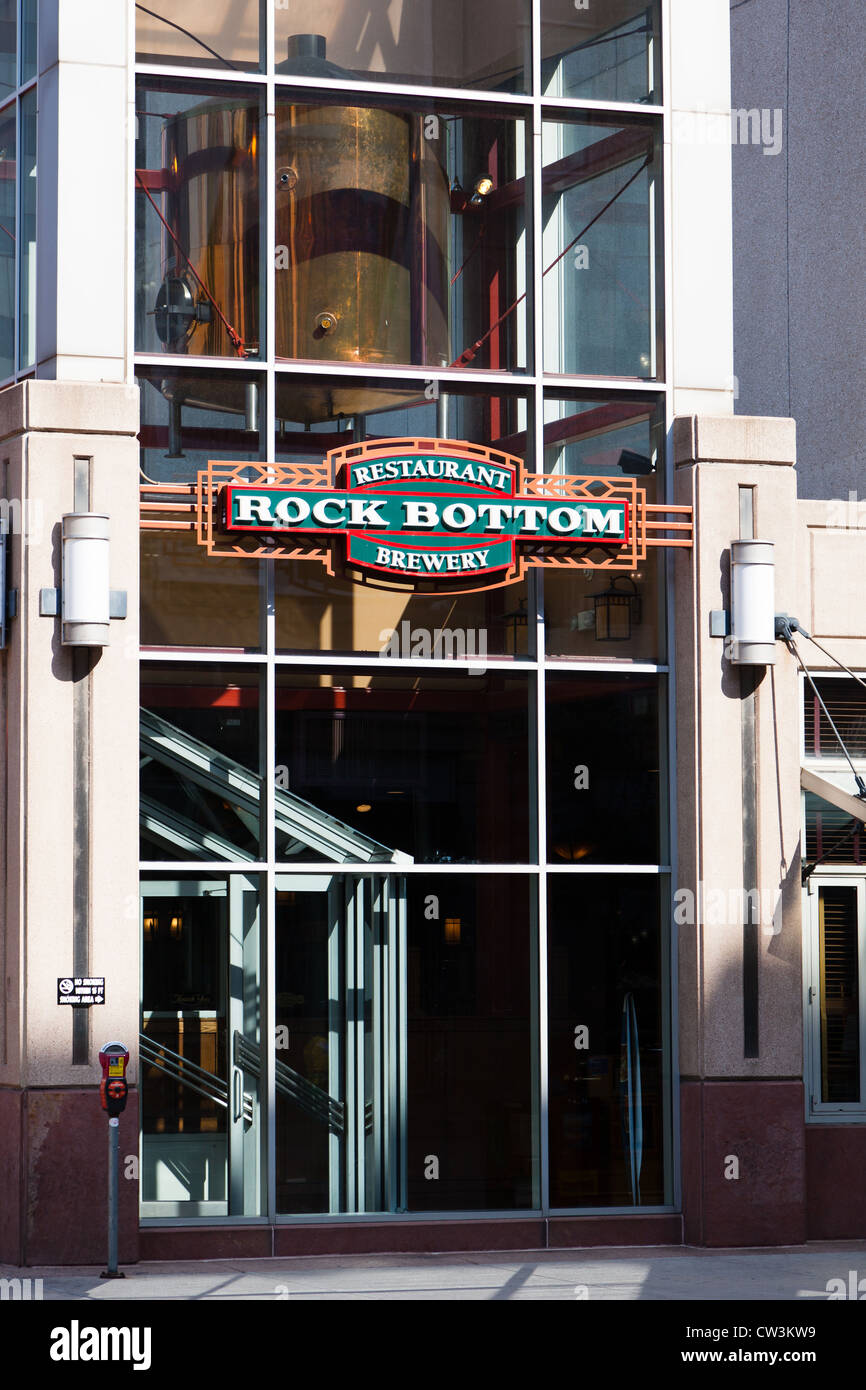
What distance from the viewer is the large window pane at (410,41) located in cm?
1567

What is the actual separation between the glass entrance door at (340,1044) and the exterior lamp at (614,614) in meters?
2.71

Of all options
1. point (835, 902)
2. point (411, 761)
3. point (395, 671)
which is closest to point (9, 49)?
point (395, 671)

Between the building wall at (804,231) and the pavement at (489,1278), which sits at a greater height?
the building wall at (804,231)

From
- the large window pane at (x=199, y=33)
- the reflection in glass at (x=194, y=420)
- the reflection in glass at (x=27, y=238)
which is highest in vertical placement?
the large window pane at (x=199, y=33)

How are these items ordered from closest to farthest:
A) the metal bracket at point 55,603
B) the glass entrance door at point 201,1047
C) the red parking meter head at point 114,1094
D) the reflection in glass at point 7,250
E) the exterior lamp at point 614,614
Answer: the red parking meter head at point 114,1094 < the metal bracket at point 55,603 < the glass entrance door at point 201,1047 < the reflection in glass at point 7,250 < the exterior lamp at point 614,614

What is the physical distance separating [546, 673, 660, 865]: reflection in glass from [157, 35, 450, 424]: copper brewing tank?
2.87m

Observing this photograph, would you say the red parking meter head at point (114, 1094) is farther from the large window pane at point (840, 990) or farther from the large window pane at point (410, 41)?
the large window pane at point (410, 41)

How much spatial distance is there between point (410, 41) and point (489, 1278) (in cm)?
964

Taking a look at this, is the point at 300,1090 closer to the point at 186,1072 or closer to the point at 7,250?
the point at 186,1072

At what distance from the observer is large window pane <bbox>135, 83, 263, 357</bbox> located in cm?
1531

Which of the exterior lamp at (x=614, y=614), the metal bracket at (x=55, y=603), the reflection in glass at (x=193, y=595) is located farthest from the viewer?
the exterior lamp at (x=614, y=614)

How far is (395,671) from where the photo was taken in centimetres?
1554

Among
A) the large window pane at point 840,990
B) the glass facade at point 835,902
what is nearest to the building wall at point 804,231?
the glass facade at point 835,902
